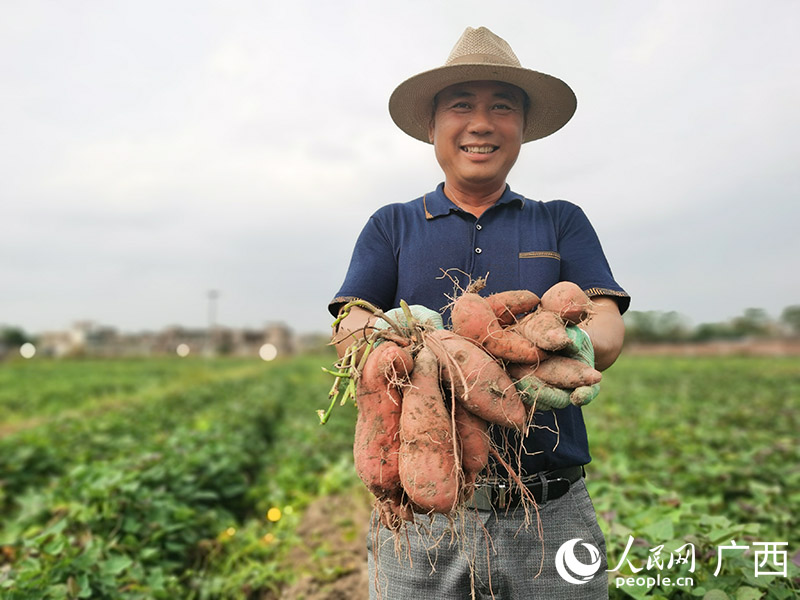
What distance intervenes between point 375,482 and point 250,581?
101 inches

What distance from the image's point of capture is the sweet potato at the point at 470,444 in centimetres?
158

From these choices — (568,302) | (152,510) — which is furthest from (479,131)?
(152,510)

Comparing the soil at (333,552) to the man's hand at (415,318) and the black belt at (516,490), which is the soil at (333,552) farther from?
the man's hand at (415,318)

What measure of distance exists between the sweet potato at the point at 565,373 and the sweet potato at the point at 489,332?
3 cm

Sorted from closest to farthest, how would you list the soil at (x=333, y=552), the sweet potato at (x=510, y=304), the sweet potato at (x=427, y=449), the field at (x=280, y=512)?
the sweet potato at (x=427, y=449), the sweet potato at (x=510, y=304), the field at (x=280, y=512), the soil at (x=333, y=552)

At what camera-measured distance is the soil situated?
328 centimetres

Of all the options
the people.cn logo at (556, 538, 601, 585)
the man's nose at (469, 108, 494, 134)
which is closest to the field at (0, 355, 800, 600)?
the people.cn logo at (556, 538, 601, 585)

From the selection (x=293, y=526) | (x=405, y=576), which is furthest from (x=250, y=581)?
(x=405, y=576)

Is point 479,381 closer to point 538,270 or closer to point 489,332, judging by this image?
point 489,332

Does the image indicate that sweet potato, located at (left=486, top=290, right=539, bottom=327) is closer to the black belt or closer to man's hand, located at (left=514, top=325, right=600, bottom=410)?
man's hand, located at (left=514, top=325, right=600, bottom=410)

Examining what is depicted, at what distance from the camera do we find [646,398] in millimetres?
11867

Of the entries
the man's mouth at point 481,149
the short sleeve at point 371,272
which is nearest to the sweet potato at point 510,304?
the short sleeve at point 371,272

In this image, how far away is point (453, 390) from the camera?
1.56 m

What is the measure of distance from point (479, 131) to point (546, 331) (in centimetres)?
82
